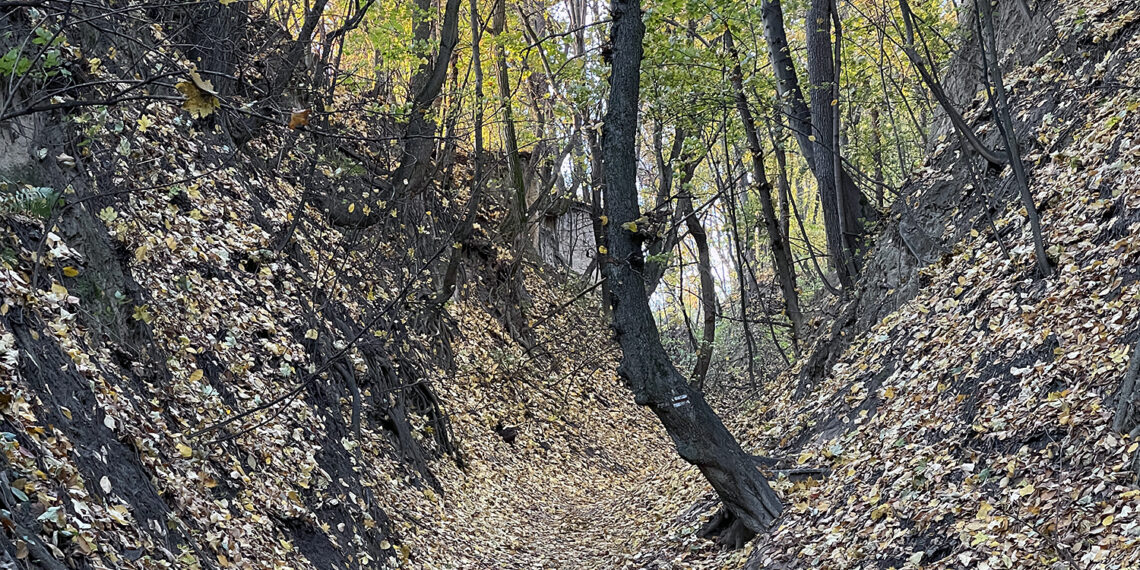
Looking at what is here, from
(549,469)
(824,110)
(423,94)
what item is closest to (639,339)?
(824,110)

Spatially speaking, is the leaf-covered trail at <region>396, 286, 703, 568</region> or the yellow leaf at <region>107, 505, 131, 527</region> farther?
the leaf-covered trail at <region>396, 286, 703, 568</region>

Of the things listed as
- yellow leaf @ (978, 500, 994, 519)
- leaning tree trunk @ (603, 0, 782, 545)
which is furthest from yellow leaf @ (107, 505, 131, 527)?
yellow leaf @ (978, 500, 994, 519)

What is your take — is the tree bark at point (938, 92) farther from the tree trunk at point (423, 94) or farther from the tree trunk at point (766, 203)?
the tree trunk at point (423, 94)

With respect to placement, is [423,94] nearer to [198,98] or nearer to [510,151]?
[510,151]

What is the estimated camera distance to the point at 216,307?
774 centimetres

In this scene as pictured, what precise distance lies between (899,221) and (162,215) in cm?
839

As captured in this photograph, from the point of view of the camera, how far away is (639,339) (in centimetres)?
670

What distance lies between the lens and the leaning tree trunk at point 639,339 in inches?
264

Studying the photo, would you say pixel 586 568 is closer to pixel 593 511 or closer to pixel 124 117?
pixel 593 511

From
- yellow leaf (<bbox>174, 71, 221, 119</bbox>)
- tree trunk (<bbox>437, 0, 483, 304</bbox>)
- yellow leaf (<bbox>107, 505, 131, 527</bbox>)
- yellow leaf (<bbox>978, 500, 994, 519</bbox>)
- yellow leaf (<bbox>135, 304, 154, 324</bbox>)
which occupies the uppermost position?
tree trunk (<bbox>437, 0, 483, 304</bbox>)

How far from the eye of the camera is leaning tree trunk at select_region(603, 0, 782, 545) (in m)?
6.70

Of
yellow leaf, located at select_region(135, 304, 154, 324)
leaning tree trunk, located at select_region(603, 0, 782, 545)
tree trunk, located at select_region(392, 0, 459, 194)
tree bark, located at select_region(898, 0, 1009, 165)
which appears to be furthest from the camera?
tree trunk, located at select_region(392, 0, 459, 194)

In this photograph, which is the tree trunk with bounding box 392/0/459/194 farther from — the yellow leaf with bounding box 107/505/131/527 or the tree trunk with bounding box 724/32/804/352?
the yellow leaf with bounding box 107/505/131/527

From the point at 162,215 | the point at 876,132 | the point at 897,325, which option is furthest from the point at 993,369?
the point at 876,132
